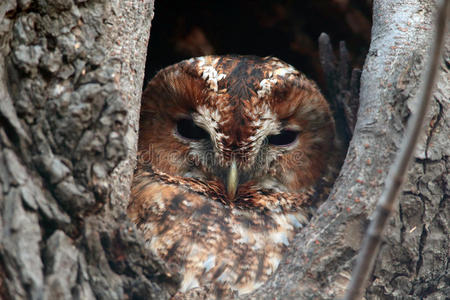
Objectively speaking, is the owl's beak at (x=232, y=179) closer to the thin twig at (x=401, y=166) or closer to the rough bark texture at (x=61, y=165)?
the rough bark texture at (x=61, y=165)

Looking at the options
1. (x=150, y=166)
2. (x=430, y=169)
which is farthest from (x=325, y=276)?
(x=150, y=166)

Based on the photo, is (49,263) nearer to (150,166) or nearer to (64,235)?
(64,235)

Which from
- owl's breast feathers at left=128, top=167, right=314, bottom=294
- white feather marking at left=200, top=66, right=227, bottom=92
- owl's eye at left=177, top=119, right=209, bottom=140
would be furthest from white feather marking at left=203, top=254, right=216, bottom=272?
white feather marking at left=200, top=66, right=227, bottom=92

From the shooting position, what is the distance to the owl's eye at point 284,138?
1817 millimetres

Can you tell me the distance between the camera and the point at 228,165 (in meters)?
1.75

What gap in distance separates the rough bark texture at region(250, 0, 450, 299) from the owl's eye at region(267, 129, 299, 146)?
41 cm

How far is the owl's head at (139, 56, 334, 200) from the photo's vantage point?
5.50 feet

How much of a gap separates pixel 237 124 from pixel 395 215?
0.63m

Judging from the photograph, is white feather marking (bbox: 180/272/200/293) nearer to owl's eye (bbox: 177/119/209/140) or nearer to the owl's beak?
the owl's beak

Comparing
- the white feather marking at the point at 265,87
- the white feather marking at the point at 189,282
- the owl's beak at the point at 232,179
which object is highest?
the white feather marking at the point at 265,87

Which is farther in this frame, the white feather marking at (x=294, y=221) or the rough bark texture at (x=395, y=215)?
the white feather marking at (x=294, y=221)

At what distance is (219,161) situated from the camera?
176cm

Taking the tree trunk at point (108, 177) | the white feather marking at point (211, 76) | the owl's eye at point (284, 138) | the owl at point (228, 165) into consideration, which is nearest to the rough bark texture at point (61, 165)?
the tree trunk at point (108, 177)

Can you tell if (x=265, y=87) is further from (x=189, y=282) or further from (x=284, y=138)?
(x=189, y=282)
